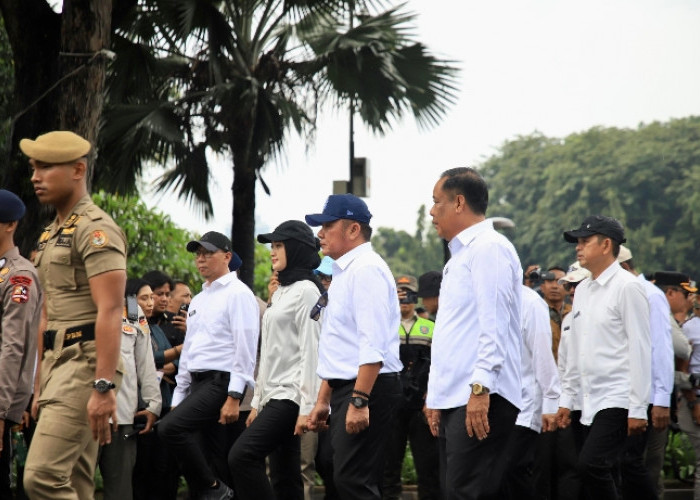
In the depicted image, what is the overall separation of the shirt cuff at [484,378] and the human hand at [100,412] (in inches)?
66.3

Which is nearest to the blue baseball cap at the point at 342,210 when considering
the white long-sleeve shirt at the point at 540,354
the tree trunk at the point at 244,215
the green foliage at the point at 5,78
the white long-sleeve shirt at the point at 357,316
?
the white long-sleeve shirt at the point at 357,316

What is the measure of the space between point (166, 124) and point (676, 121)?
5920 centimetres

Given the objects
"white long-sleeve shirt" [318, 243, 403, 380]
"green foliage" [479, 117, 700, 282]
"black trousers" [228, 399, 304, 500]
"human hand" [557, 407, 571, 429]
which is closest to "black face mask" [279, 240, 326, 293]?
"black trousers" [228, 399, 304, 500]

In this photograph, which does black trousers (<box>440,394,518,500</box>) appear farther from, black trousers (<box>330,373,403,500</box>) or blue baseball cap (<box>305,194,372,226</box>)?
blue baseball cap (<box>305,194,372,226</box>)

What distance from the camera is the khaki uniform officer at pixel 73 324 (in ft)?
16.4

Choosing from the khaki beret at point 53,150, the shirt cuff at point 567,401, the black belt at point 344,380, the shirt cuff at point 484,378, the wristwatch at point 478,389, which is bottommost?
the shirt cuff at point 567,401

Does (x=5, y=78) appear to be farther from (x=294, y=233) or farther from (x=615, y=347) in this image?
(x=615, y=347)

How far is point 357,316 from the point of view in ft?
20.2

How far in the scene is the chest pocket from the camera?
17.0 ft

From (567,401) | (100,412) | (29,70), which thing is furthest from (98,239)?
(29,70)

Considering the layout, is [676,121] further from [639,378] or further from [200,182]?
[639,378]

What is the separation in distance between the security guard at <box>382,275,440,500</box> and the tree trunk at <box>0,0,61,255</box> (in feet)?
14.6

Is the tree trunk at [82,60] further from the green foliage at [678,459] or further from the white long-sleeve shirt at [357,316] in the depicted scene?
the green foliage at [678,459]

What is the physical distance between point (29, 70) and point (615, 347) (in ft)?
25.1
